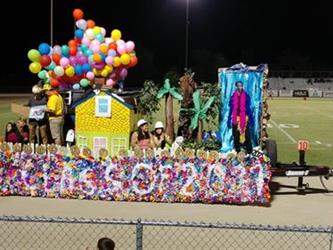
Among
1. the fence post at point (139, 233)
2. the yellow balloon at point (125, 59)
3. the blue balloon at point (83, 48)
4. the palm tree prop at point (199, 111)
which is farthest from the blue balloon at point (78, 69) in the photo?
the fence post at point (139, 233)

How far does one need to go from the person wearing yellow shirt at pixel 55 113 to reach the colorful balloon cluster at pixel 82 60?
221 cm

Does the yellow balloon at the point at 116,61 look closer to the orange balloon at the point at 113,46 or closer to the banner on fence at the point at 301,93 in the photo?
the orange balloon at the point at 113,46

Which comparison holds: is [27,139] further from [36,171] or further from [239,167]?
[239,167]

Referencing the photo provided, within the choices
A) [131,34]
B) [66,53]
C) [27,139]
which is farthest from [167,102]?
[131,34]

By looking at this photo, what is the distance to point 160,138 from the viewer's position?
36.1 ft

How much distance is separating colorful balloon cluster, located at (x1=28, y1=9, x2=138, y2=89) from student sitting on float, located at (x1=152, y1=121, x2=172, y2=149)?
152 inches

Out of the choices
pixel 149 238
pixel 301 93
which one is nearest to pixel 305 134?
pixel 149 238

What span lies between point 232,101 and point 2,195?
475 cm

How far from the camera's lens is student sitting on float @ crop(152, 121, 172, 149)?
1092cm

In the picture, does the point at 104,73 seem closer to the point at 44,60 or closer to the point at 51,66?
the point at 51,66

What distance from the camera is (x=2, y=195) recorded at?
34.4 feet

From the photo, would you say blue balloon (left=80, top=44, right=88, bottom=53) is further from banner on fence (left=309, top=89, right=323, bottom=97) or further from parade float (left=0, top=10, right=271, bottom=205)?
banner on fence (left=309, top=89, right=323, bottom=97)

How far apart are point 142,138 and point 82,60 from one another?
13.9ft

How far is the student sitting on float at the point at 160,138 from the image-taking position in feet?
35.8
